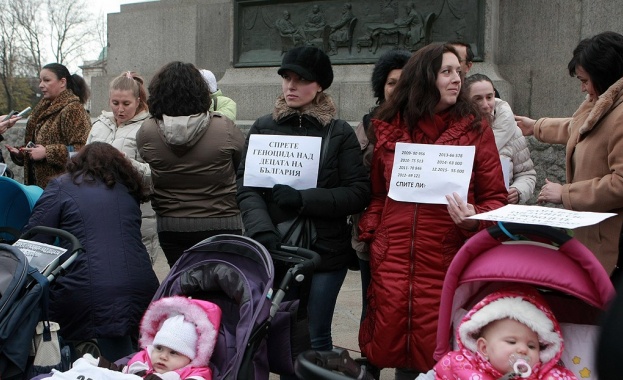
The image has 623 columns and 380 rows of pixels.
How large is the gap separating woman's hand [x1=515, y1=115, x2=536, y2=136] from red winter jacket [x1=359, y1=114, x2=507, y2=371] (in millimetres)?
1092

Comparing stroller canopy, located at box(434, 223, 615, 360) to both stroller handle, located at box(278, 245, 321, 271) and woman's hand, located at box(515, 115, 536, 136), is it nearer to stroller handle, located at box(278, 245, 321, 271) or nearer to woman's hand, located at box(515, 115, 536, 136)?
stroller handle, located at box(278, 245, 321, 271)

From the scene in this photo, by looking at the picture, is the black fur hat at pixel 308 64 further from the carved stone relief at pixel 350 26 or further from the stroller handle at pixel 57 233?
the carved stone relief at pixel 350 26

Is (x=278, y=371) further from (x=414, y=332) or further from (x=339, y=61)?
(x=339, y=61)

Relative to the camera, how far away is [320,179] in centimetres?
418

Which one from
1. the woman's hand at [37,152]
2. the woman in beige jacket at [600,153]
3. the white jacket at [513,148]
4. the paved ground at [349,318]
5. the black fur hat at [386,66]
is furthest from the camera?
the woman's hand at [37,152]

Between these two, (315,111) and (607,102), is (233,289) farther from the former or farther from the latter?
(607,102)

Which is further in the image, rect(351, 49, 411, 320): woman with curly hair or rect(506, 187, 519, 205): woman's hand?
rect(506, 187, 519, 205): woman's hand

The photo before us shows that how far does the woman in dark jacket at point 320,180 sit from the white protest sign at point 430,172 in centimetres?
29

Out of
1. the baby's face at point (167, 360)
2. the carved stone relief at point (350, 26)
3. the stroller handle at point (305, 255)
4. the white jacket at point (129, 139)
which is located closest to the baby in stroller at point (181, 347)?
the baby's face at point (167, 360)

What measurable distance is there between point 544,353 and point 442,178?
1032mm

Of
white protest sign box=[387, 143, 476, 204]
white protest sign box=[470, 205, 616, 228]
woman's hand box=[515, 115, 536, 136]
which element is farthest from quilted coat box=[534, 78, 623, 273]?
white protest sign box=[470, 205, 616, 228]

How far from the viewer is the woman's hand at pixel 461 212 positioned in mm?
3664

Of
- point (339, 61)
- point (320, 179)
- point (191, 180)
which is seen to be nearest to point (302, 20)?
point (339, 61)

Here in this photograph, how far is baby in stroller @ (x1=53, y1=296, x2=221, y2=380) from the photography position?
11.9 feet
